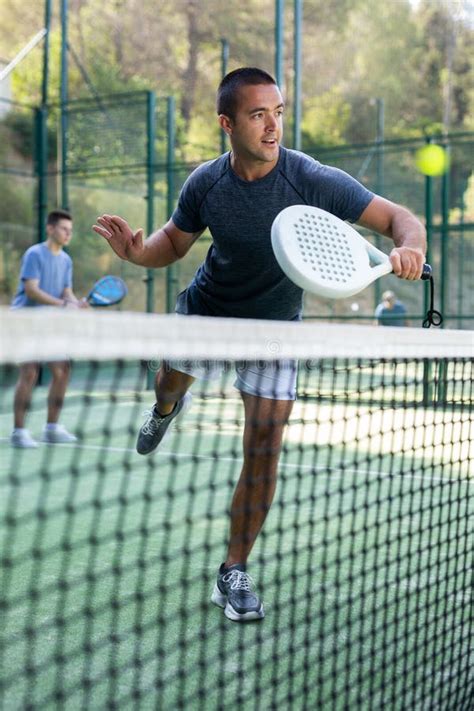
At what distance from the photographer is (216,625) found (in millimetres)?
3004

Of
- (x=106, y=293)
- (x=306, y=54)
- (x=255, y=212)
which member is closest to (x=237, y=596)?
(x=255, y=212)

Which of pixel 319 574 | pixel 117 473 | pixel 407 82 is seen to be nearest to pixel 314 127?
pixel 407 82

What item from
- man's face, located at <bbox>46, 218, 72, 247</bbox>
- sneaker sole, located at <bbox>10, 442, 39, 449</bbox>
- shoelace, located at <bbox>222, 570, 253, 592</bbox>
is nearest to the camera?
shoelace, located at <bbox>222, 570, 253, 592</bbox>

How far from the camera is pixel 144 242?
3492mm

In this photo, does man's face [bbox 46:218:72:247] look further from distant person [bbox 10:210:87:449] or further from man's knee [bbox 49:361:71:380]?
man's knee [bbox 49:361:71:380]

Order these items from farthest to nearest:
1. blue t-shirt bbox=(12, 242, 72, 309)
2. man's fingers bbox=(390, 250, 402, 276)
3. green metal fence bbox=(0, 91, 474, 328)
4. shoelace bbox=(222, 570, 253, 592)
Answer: green metal fence bbox=(0, 91, 474, 328), blue t-shirt bbox=(12, 242, 72, 309), shoelace bbox=(222, 570, 253, 592), man's fingers bbox=(390, 250, 402, 276)

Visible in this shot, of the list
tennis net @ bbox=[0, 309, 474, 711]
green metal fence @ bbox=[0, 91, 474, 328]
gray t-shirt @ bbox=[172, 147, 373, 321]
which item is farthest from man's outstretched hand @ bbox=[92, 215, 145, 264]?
green metal fence @ bbox=[0, 91, 474, 328]

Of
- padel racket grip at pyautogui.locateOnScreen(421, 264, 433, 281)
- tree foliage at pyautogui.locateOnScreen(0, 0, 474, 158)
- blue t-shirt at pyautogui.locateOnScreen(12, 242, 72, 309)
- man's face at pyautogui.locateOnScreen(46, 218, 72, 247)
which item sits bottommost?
padel racket grip at pyautogui.locateOnScreen(421, 264, 433, 281)

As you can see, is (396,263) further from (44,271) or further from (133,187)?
(133,187)

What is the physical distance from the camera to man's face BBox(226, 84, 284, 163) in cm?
309

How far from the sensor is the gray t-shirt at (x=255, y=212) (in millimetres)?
3182

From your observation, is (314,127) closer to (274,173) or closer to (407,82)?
(407,82)

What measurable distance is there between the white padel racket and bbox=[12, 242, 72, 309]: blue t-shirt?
4.33 metres

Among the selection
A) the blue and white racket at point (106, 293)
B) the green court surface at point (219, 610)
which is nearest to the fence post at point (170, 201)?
the blue and white racket at point (106, 293)
